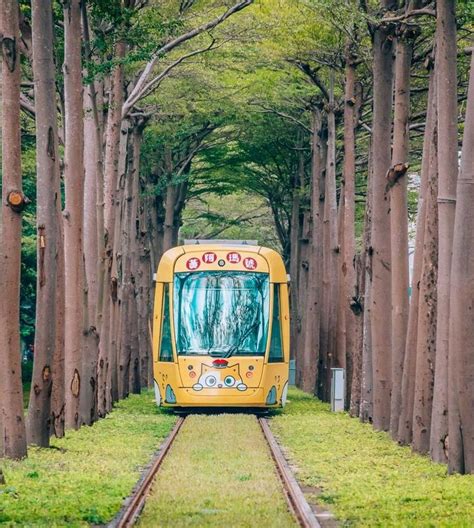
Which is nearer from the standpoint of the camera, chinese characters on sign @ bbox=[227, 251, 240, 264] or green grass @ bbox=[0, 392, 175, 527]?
green grass @ bbox=[0, 392, 175, 527]

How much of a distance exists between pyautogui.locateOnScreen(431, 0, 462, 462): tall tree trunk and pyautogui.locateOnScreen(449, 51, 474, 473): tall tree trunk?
1379 millimetres

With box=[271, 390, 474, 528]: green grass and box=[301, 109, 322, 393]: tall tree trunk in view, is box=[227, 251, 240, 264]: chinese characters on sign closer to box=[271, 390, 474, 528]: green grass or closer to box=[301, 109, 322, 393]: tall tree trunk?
box=[271, 390, 474, 528]: green grass

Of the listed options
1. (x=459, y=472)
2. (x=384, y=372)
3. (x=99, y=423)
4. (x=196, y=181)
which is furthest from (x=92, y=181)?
(x=196, y=181)

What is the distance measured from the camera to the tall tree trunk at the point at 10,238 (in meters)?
17.2

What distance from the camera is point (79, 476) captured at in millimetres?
16562

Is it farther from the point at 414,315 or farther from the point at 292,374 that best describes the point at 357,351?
the point at 292,374

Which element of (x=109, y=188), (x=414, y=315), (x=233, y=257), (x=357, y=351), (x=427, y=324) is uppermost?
(x=109, y=188)

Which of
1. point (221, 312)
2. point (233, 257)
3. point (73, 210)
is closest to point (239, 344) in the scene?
point (221, 312)

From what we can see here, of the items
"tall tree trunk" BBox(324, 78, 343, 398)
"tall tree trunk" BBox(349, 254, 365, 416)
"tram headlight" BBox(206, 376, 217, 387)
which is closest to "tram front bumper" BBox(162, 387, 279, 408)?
"tram headlight" BBox(206, 376, 217, 387)

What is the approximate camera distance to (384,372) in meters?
25.5

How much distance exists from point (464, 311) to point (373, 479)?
234 centimetres

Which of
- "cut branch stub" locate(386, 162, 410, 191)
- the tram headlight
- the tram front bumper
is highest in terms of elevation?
"cut branch stub" locate(386, 162, 410, 191)

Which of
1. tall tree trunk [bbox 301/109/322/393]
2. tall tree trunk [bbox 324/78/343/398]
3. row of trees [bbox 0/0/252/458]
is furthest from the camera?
tall tree trunk [bbox 301/109/322/393]

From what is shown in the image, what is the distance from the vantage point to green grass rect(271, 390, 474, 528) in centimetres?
1326
